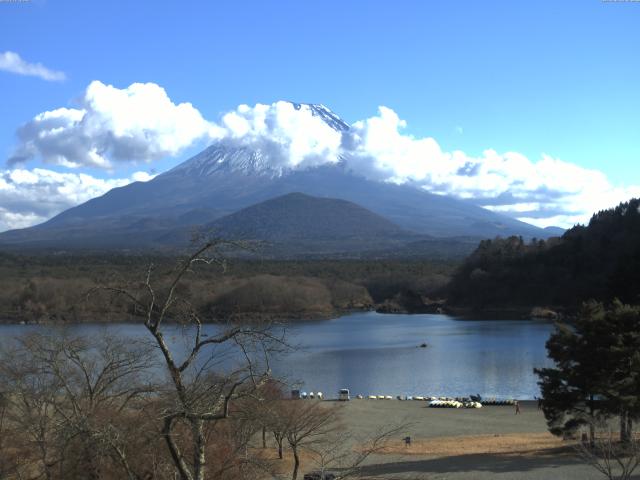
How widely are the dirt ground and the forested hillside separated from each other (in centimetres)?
4119

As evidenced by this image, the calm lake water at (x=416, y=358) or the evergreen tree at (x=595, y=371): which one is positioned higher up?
the evergreen tree at (x=595, y=371)

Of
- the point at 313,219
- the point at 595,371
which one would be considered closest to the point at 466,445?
the point at 595,371

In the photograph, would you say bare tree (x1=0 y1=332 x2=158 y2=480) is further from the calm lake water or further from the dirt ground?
the calm lake water

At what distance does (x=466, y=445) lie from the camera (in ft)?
61.0

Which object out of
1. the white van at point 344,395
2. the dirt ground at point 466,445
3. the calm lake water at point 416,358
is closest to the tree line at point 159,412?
the dirt ground at point 466,445

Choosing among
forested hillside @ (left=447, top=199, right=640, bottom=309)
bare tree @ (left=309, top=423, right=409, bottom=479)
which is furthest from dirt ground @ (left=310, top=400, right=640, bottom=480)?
forested hillside @ (left=447, top=199, right=640, bottom=309)

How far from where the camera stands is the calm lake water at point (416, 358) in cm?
3123

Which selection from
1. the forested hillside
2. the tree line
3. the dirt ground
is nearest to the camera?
the tree line

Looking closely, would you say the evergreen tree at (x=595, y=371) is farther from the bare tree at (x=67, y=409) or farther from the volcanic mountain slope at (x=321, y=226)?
the volcanic mountain slope at (x=321, y=226)

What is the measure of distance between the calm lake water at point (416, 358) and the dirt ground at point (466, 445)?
317 centimetres

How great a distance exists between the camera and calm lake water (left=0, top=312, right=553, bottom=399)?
31.2m

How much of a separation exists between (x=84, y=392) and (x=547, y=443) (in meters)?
11.9

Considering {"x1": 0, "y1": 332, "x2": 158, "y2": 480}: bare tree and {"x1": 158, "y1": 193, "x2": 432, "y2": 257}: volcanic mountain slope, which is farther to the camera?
{"x1": 158, "y1": 193, "x2": 432, "y2": 257}: volcanic mountain slope

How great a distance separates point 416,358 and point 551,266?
36.1m
